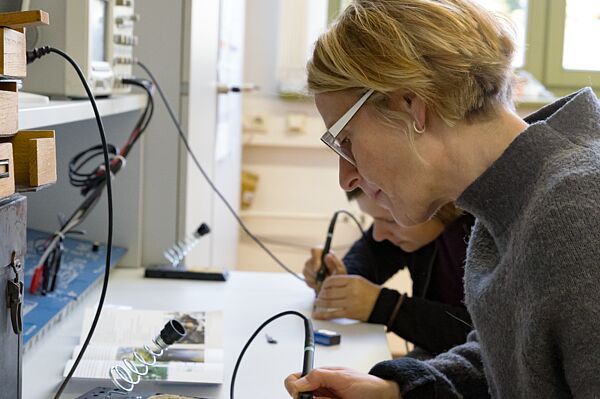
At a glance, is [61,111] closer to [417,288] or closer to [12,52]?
[12,52]

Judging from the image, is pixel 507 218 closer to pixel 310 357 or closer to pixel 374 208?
pixel 310 357

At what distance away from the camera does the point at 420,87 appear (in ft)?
3.40

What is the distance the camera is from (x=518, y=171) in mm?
1013

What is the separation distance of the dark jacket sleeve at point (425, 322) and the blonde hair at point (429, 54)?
0.67 m

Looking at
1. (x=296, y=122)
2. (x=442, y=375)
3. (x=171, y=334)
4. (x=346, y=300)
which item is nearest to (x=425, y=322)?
(x=346, y=300)

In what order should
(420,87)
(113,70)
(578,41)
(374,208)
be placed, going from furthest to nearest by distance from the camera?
(578,41) < (374,208) < (113,70) < (420,87)

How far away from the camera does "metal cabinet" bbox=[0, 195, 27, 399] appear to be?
0.94m

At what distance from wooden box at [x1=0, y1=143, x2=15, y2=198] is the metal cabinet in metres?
0.02

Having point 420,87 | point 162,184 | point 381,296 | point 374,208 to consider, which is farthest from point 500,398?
point 162,184

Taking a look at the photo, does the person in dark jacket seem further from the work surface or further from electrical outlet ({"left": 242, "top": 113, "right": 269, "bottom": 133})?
electrical outlet ({"left": 242, "top": 113, "right": 269, "bottom": 133})

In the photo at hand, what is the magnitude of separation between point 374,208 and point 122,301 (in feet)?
1.79

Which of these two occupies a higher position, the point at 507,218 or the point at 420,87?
the point at 420,87

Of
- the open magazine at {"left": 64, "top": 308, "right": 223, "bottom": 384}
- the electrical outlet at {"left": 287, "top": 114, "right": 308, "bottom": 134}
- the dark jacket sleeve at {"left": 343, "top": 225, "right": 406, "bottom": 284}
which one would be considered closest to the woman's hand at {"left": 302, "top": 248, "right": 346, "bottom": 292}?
the dark jacket sleeve at {"left": 343, "top": 225, "right": 406, "bottom": 284}

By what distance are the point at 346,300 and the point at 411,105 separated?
69cm
